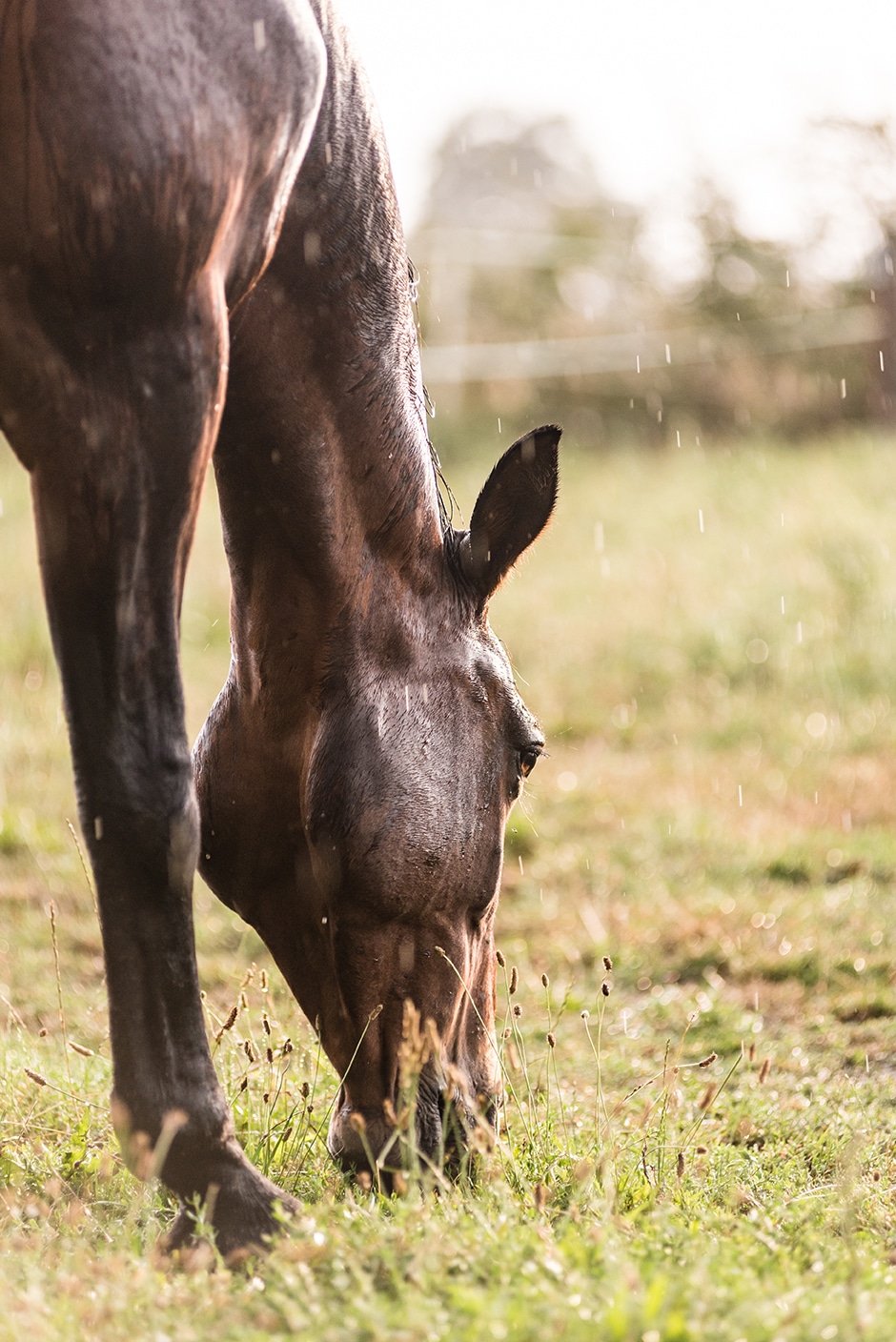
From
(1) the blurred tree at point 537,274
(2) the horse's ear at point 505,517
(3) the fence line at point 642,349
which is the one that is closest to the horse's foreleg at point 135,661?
(2) the horse's ear at point 505,517

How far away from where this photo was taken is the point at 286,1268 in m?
1.96

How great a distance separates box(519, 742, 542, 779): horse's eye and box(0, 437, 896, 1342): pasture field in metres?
0.30

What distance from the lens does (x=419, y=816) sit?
2.65m

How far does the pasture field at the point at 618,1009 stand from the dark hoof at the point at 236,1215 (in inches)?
3.2

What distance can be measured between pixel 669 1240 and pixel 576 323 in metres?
17.6

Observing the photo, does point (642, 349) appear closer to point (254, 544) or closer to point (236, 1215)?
point (254, 544)

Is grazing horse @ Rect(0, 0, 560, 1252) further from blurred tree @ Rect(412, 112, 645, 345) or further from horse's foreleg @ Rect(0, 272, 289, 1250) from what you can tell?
blurred tree @ Rect(412, 112, 645, 345)

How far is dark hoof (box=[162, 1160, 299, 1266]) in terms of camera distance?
2182 mm

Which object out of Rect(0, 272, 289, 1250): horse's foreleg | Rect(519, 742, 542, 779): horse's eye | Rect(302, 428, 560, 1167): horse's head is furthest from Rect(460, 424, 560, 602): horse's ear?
Rect(0, 272, 289, 1250): horse's foreleg

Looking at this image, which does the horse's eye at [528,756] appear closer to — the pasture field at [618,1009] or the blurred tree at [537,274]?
the pasture field at [618,1009]

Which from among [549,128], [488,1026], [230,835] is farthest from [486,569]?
[549,128]

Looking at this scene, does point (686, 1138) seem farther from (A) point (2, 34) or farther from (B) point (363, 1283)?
(A) point (2, 34)

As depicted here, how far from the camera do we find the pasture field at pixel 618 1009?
189cm

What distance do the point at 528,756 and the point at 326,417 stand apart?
0.84 meters
